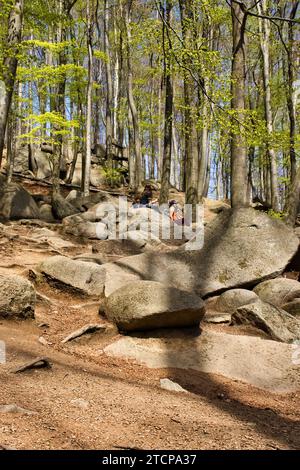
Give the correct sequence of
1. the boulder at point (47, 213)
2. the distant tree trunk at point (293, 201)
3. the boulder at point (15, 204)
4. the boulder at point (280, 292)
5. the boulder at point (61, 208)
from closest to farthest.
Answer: the boulder at point (280, 292) → the distant tree trunk at point (293, 201) → the boulder at point (15, 204) → the boulder at point (47, 213) → the boulder at point (61, 208)

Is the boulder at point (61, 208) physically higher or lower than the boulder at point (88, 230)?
higher

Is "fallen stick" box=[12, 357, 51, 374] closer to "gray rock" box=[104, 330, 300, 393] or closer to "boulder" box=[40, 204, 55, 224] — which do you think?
"gray rock" box=[104, 330, 300, 393]

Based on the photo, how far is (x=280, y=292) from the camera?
7.81 meters

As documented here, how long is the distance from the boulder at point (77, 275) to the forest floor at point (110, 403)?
715mm

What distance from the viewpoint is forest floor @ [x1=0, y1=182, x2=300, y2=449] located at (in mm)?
2658

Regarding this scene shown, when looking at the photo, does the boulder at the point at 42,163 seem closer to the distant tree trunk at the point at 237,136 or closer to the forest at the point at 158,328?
the forest at the point at 158,328

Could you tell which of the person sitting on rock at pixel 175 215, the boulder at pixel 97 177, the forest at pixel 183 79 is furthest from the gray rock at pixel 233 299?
the boulder at pixel 97 177

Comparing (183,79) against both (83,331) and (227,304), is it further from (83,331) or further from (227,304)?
(83,331)

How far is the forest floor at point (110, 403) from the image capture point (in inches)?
105

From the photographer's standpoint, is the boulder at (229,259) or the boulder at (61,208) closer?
the boulder at (229,259)
